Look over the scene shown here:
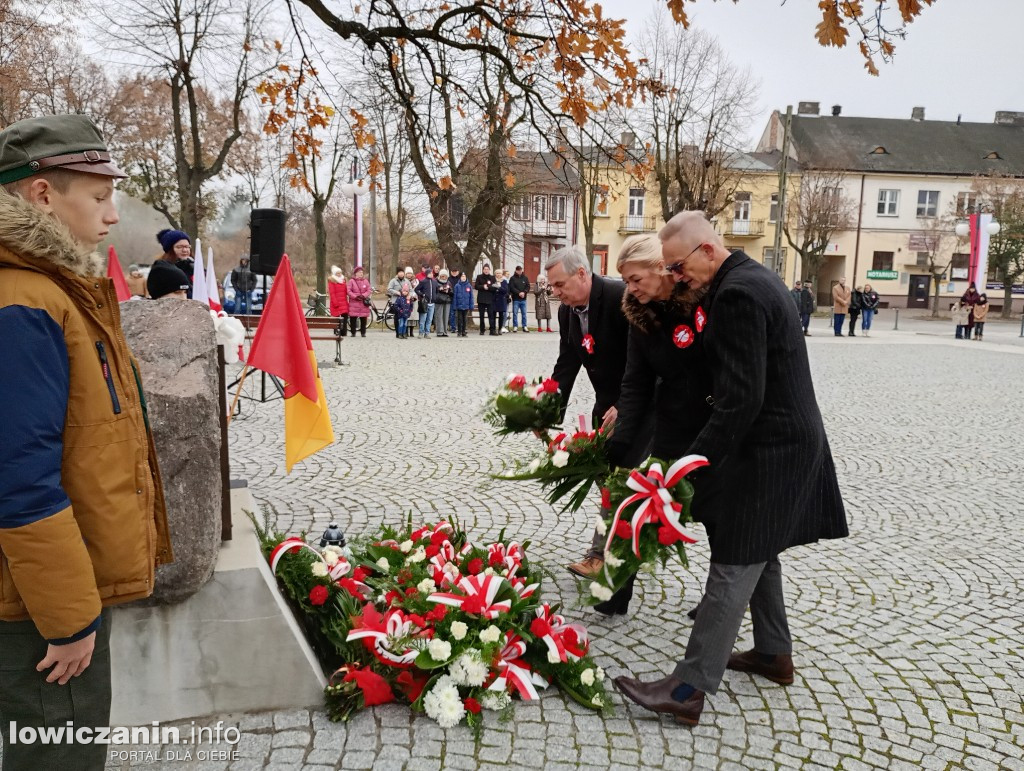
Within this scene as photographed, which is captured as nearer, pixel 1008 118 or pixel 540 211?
pixel 540 211

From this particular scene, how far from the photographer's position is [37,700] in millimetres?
1808

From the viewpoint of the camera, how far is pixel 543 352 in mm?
17188

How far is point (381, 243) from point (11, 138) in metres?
Result: 57.6

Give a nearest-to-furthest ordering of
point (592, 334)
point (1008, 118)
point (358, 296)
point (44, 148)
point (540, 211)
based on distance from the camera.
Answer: point (44, 148) → point (592, 334) → point (358, 296) → point (540, 211) → point (1008, 118)

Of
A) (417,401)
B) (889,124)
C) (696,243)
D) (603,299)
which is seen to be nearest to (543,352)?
(417,401)

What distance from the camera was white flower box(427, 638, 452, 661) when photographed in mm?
2947

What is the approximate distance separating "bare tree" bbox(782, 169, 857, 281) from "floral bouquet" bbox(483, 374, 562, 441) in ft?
143

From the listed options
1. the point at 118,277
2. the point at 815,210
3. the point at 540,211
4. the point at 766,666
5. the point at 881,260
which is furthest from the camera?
the point at 881,260

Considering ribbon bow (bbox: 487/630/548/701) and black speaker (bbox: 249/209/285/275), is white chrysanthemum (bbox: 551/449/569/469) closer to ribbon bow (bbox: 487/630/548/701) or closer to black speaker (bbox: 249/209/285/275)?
ribbon bow (bbox: 487/630/548/701)

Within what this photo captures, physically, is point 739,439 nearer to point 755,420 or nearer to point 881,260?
point 755,420

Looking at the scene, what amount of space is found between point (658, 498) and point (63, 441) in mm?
1913

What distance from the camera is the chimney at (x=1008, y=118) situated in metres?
59.1

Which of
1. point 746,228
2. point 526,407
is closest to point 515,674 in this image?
point 526,407

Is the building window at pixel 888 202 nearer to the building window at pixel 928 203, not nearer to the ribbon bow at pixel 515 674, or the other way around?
the building window at pixel 928 203
